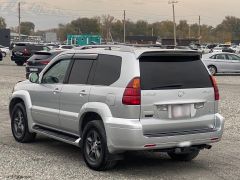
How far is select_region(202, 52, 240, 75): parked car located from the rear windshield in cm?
2325

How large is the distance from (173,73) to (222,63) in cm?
2411

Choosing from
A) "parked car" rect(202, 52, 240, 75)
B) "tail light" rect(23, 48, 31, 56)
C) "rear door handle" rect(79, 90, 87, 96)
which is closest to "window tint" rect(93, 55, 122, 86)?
"rear door handle" rect(79, 90, 87, 96)

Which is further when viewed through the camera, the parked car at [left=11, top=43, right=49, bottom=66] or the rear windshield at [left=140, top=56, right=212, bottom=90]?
the parked car at [left=11, top=43, right=49, bottom=66]

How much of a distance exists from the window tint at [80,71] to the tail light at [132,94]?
1075mm

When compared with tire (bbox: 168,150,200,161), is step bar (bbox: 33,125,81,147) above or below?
above

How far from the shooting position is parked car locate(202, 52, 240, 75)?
98.9 feet

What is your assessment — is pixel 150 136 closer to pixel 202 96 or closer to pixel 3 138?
pixel 202 96

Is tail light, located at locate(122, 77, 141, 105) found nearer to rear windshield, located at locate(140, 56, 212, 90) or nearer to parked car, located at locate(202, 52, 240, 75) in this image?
rear windshield, located at locate(140, 56, 212, 90)

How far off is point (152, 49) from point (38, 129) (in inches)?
106

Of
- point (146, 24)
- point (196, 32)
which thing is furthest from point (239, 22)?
point (146, 24)

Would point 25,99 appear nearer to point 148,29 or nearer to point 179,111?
point 179,111

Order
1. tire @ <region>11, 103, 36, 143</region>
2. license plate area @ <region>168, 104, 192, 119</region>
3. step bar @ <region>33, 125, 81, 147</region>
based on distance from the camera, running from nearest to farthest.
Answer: license plate area @ <region>168, 104, 192, 119</region>
step bar @ <region>33, 125, 81, 147</region>
tire @ <region>11, 103, 36, 143</region>

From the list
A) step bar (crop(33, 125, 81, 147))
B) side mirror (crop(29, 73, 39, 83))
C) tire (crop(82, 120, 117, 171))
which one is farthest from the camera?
side mirror (crop(29, 73, 39, 83))

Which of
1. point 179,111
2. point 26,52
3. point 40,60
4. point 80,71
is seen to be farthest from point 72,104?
point 26,52
